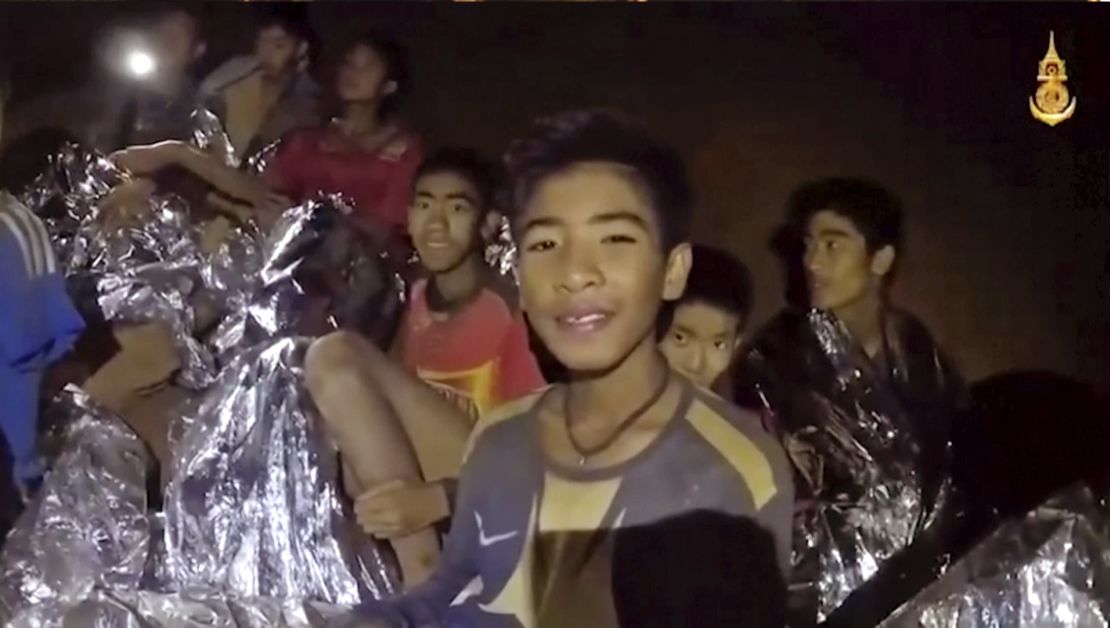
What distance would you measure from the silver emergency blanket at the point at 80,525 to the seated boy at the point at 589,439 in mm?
232

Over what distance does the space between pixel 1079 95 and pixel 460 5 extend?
620 millimetres

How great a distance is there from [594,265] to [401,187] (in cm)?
20

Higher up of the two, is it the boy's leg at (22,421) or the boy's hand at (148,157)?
the boy's hand at (148,157)

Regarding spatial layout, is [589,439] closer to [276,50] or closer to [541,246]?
[541,246]

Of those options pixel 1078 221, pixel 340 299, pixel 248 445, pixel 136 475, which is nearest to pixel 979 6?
pixel 1078 221

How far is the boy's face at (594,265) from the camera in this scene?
43.6 inches

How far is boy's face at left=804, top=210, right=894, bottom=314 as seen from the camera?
1148 millimetres

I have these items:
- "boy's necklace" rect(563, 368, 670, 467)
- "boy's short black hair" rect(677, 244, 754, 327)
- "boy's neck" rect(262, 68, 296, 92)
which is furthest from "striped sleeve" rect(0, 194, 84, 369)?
"boy's short black hair" rect(677, 244, 754, 327)

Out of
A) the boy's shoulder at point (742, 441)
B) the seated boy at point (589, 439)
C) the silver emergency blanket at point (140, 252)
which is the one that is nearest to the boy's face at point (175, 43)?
the silver emergency blanket at point (140, 252)

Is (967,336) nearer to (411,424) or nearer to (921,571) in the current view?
(921,571)

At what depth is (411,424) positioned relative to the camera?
112 cm

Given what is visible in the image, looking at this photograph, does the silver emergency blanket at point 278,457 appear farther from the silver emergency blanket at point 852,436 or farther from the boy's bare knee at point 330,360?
the silver emergency blanket at point 852,436

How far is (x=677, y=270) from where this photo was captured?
113 centimetres

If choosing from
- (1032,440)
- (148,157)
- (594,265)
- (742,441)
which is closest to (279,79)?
(148,157)
